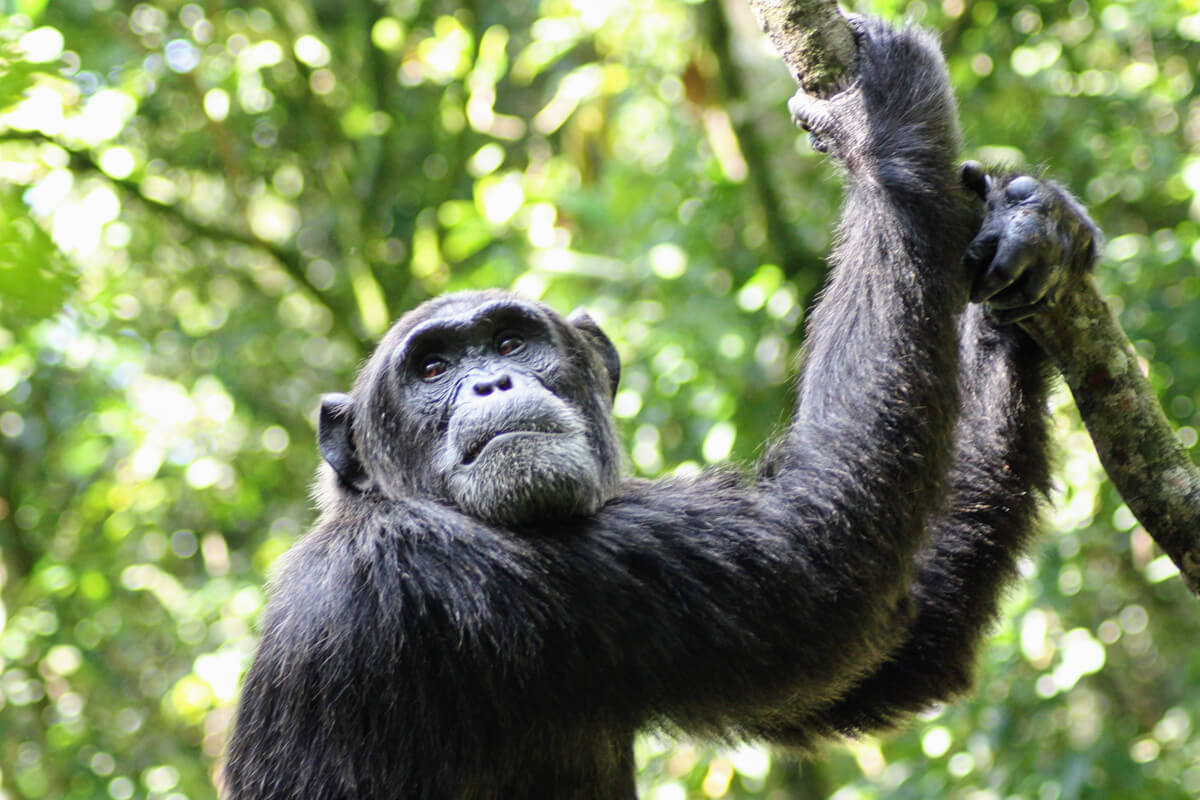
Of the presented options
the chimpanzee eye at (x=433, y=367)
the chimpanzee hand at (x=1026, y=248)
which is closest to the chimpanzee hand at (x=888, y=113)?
the chimpanzee hand at (x=1026, y=248)

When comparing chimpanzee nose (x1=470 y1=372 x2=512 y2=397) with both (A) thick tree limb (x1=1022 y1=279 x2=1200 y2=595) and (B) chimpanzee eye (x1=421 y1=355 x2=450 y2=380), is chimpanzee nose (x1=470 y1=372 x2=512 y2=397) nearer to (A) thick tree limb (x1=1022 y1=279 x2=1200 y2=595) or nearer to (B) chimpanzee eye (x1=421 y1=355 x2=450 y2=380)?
(B) chimpanzee eye (x1=421 y1=355 x2=450 y2=380)

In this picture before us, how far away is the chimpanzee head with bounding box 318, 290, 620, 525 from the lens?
3707 mm

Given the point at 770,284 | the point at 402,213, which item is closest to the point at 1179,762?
the point at 770,284

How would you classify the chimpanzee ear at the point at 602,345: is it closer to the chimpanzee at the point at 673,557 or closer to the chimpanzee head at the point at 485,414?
the chimpanzee head at the point at 485,414

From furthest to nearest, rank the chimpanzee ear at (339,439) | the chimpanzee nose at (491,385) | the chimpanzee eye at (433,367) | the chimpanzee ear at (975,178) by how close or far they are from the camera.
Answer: the chimpanzee ear at (339,439), the chimpanzee eye at (433,367), the chimpanzee nose at (491,385), the chimpanzee ear at (975,178)

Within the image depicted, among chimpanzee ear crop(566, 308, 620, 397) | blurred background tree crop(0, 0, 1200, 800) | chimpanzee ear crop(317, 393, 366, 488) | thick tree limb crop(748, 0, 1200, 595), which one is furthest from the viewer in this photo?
blurred background tree crop(0, 0, 1200, 800)

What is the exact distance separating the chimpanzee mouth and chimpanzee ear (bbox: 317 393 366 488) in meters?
0.68

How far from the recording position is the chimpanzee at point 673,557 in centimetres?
348

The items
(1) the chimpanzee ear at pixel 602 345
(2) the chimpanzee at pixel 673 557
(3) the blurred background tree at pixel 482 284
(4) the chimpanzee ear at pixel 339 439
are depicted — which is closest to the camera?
(2) the chimpanzee at pixel 673 557

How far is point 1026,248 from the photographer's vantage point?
11.0 ft

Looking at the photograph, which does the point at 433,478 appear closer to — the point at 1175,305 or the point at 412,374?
the point at 412,374

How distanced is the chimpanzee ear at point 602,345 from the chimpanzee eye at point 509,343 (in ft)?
1.49

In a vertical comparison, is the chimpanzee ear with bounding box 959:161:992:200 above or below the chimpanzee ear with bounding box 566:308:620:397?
above

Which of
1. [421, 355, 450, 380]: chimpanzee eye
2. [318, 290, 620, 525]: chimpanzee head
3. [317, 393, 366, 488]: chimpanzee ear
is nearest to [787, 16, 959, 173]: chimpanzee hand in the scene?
[318, 290, 620, 525]: chimpanzee head
